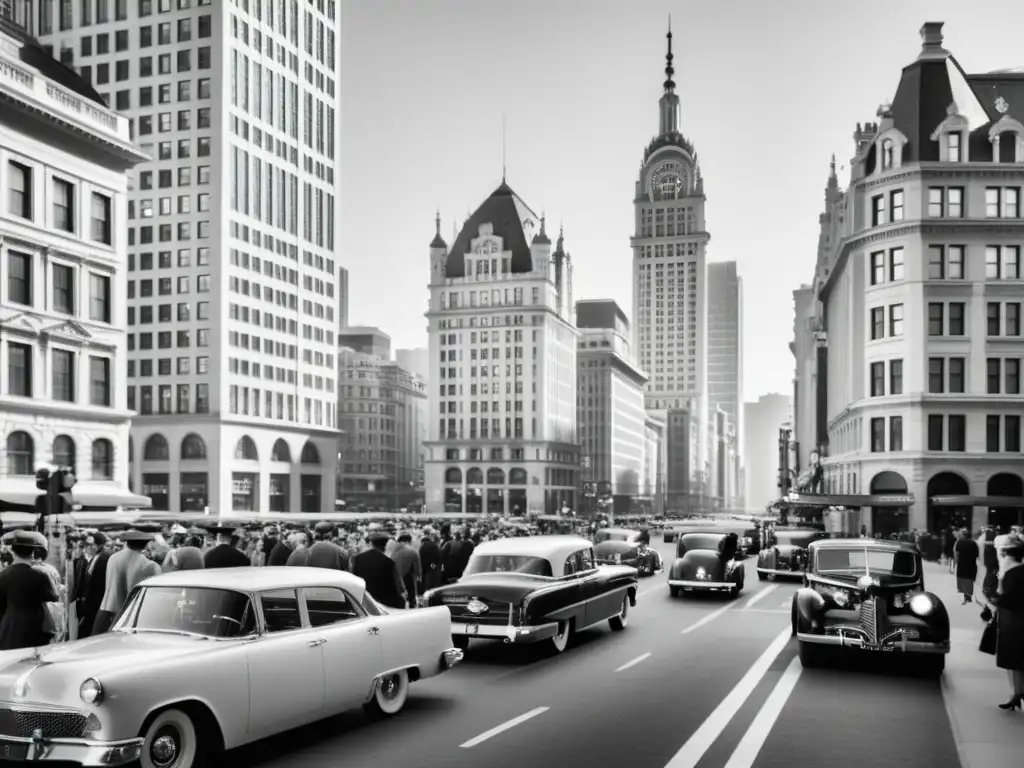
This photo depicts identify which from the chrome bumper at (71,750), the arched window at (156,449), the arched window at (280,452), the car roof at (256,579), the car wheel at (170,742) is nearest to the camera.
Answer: the chrome bumper at (71,750)

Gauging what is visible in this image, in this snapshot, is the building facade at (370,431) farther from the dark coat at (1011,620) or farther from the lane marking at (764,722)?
the dark coat at (1011,620)

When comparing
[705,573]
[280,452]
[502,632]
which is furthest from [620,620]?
[280,452]

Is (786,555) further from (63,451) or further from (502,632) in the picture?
(63,451)

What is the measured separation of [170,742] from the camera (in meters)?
8.59

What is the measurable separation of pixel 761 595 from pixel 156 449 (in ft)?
226

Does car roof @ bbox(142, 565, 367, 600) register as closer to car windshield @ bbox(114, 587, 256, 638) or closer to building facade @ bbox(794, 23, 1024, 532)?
car windshield @ bbox(114, 587, 256, 638)

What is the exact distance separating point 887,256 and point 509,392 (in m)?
86.8

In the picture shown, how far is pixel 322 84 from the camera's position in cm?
9938

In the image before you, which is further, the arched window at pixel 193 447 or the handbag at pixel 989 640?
the arched window at pixel 193 447

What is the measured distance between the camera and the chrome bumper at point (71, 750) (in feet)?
25.7

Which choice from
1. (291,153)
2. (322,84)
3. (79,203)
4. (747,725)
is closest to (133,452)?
(291,153)

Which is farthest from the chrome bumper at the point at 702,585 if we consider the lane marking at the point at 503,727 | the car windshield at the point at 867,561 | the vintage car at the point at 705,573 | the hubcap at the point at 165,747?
the hubcap at the point at 165,747

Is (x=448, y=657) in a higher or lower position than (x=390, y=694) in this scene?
higher

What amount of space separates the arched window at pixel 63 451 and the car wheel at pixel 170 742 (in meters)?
38.2
